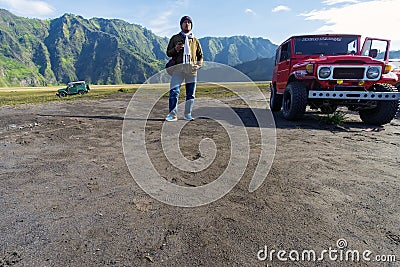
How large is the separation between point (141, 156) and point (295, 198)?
1879 mm

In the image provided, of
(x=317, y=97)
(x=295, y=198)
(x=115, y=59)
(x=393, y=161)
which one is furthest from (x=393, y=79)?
(x=115, y=59)

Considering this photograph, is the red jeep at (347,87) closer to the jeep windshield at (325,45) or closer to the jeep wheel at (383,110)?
the jeep wheel at (383,110)

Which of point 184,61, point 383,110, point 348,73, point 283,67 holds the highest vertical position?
point 283,67

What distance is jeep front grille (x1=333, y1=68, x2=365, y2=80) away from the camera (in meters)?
5.17

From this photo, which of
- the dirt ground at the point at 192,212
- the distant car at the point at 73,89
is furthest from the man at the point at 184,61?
the distant car at the point at 73,89

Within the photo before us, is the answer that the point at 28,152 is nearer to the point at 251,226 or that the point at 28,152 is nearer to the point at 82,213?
the point at 82,213

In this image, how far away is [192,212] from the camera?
1.89 meters

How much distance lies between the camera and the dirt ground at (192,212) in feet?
4.75

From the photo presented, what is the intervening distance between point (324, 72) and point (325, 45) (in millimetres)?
2039

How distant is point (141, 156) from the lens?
314 centimetres
